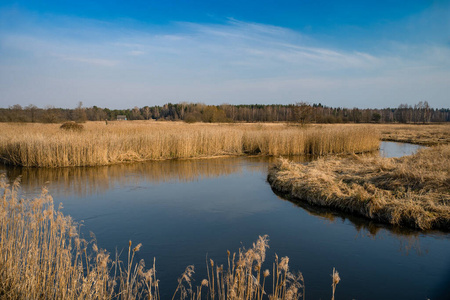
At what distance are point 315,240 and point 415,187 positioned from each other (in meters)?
4.07

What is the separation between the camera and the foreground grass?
729cm

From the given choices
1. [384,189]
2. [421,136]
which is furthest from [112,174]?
[421,136]

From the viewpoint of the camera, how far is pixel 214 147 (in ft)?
65.4

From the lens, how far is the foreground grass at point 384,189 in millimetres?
7293

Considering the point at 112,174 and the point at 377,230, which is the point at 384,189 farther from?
the point at 112,174

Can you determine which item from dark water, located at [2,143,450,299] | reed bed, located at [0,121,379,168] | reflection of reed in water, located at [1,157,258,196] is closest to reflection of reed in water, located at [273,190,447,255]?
dark water, located at [2,143,450,299]

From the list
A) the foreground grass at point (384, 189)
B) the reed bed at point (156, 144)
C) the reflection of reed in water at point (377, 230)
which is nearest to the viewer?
the reflection of reed in water at point (377, 230)

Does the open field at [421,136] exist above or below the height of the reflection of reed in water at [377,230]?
above

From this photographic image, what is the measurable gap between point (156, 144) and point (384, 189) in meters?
12.3

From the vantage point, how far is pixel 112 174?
526 inches

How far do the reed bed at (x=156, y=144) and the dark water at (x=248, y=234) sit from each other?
336 cm

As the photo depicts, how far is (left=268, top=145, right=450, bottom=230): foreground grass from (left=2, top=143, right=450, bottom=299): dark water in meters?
0.43

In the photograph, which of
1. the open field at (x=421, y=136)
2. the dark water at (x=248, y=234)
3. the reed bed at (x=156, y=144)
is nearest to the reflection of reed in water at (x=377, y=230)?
the dark water at (x=248, y=234)

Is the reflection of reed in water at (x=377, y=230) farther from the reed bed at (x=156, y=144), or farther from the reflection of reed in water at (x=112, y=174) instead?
the reed bed at (x=156, y=144)
